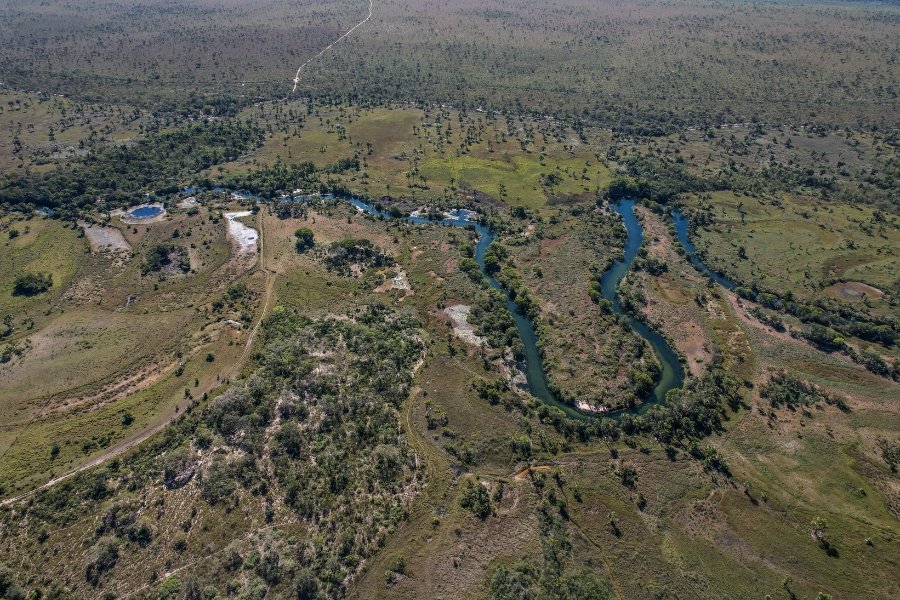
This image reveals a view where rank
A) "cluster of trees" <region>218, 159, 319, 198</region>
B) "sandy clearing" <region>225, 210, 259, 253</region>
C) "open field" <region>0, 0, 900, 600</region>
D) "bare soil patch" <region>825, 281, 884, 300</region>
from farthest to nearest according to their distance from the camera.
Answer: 1. "cluster of trees" <region>218, 159, 319, 198</region>
2. "sandy clearing" <region>225, 210, 259, 253</region>
3. "bare soil patch" <region>825, 281, 884, 300</region>
4. "open field" <region>0, 0, 900, 600</region>

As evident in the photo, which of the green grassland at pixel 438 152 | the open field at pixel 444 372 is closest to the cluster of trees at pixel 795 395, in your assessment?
the open field at pixel 444 372

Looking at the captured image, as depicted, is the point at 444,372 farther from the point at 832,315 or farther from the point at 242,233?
the point at 832,315

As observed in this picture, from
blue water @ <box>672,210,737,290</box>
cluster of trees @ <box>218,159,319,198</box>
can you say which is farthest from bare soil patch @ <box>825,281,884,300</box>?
cluster of trees @ <box>218,159,319,198</box>

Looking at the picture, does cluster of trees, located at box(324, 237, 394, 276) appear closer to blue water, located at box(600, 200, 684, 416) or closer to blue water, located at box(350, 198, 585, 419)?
blue water, located at box(350, 198, 585, 419)

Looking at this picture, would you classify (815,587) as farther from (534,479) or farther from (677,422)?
(534,479)

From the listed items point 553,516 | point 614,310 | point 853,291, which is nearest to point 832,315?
point 853,291

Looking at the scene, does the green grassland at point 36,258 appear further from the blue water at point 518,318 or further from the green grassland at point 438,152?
the blue water at point 518,318
